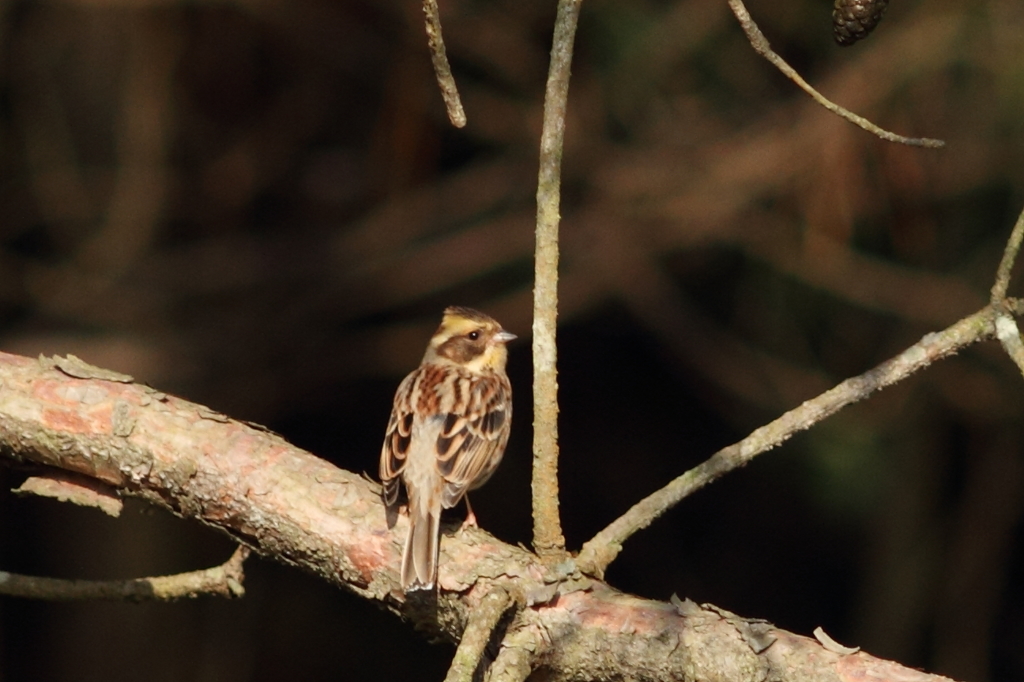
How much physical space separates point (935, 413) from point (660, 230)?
1454mm

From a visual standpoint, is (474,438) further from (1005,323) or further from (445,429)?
(1005,323)

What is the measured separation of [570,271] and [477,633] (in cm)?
375

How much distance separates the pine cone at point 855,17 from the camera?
8.49 ft

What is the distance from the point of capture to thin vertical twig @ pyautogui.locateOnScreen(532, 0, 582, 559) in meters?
2.84

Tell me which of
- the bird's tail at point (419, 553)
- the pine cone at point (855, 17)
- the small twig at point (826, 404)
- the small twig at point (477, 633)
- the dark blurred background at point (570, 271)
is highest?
the dark blurred background at point (570, 271)

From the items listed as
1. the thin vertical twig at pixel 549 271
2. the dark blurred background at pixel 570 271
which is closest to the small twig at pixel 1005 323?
the thin vertical twig at pixel 549 271

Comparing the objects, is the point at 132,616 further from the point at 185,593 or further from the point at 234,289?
the point at 185,593

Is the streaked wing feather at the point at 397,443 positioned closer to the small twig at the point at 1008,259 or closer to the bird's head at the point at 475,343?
the bird's head at the point at 475,343

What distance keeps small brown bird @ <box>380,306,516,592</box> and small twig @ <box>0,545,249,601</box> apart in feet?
1.47

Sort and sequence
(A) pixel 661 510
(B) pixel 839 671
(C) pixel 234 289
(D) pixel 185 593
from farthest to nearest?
(C) pixel 234 289
(D) pixel 185 593
(A) pixel 661 510
(B) pixel 839 671

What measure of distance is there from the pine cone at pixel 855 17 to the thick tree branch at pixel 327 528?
117cm

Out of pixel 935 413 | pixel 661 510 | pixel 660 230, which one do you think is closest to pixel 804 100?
pixel 660 230

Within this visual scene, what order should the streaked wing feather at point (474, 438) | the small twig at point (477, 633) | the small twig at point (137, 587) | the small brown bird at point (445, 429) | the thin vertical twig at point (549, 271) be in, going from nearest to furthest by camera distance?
the small twig at point (477, 633) < the thin vertical twig at point (549, 271) < the small brown bird at point (445, 429) < the small twig at point (137, 587) < the streaked wing feather at point (474, 438)

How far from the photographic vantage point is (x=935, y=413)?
5922mm
